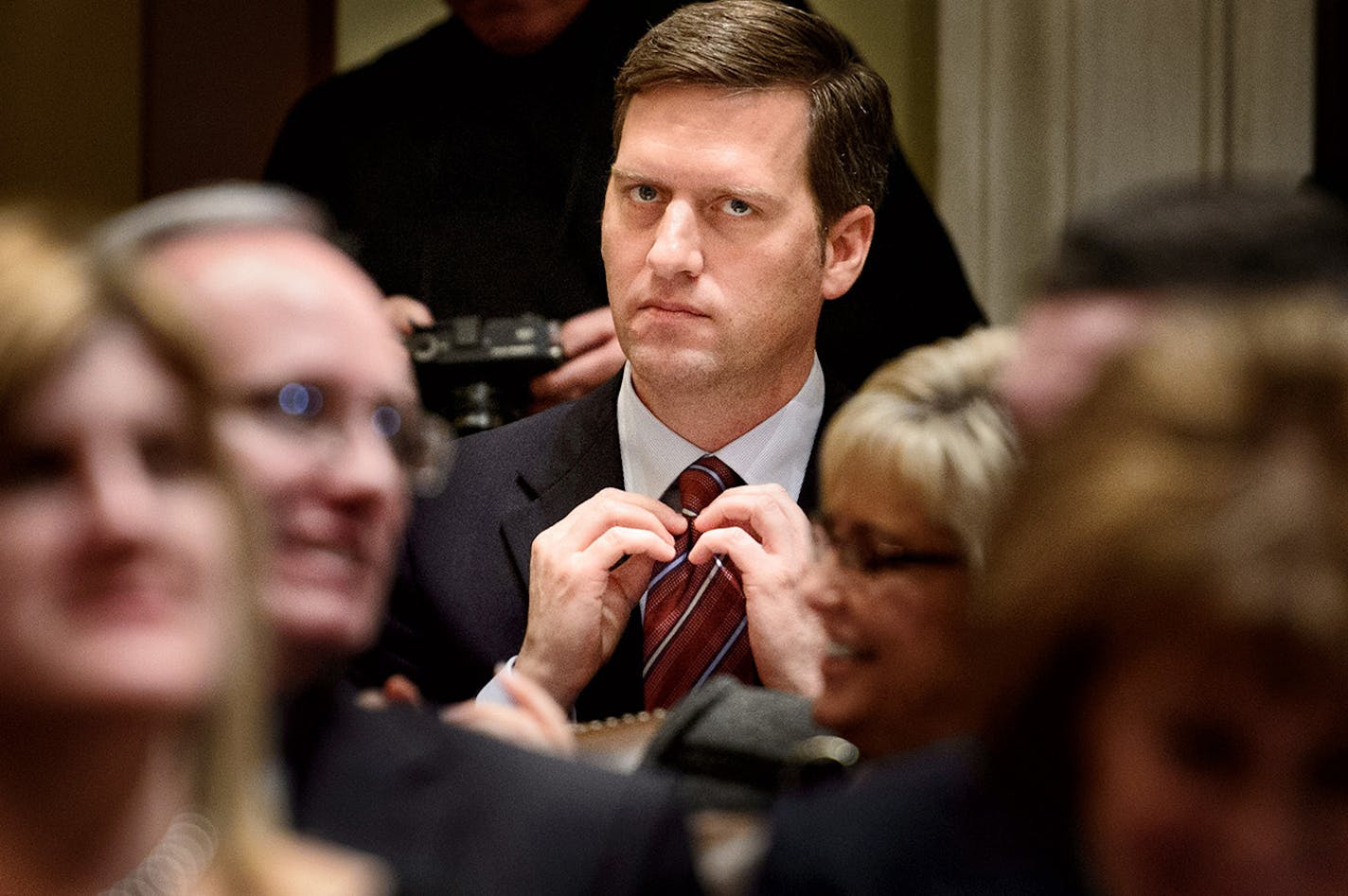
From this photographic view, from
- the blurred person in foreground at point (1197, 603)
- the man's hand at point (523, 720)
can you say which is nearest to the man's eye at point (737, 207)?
the man's hand at point (523, 720)

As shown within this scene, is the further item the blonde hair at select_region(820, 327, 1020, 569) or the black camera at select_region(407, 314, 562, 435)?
the black camera at select_region(407, 314, 562, 435)

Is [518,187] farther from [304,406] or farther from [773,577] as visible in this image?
[304,406]

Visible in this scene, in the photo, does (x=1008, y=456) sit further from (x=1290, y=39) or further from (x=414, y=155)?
(x=1290, y=39)

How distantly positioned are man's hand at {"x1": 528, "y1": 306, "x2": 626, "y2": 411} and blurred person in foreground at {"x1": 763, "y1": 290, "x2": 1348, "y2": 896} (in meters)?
1.48

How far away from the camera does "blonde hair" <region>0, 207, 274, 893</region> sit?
0.85m

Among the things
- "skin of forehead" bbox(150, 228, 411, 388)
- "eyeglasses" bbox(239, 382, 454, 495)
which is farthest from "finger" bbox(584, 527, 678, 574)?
"skin of forehead" bbox(150, 228, 411, 388)

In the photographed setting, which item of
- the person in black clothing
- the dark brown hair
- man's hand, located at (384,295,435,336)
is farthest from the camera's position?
the person in black clothing

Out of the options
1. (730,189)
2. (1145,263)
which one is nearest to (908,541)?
(1145,263)

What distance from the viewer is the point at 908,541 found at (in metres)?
1.36

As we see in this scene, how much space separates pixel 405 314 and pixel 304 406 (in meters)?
1.34

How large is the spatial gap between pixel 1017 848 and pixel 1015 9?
238 centimetres

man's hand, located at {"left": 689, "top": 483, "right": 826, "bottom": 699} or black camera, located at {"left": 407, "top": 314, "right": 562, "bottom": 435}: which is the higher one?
black camera, located at {"left": 407, "top": 314, "right": 562, "bottom": 435}

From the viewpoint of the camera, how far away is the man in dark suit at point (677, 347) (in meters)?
1.99

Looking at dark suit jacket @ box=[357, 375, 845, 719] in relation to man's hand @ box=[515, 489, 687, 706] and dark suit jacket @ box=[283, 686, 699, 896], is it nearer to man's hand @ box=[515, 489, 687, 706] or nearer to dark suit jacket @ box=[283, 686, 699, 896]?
man's hand @ box=[515, 489, 687, 706]
